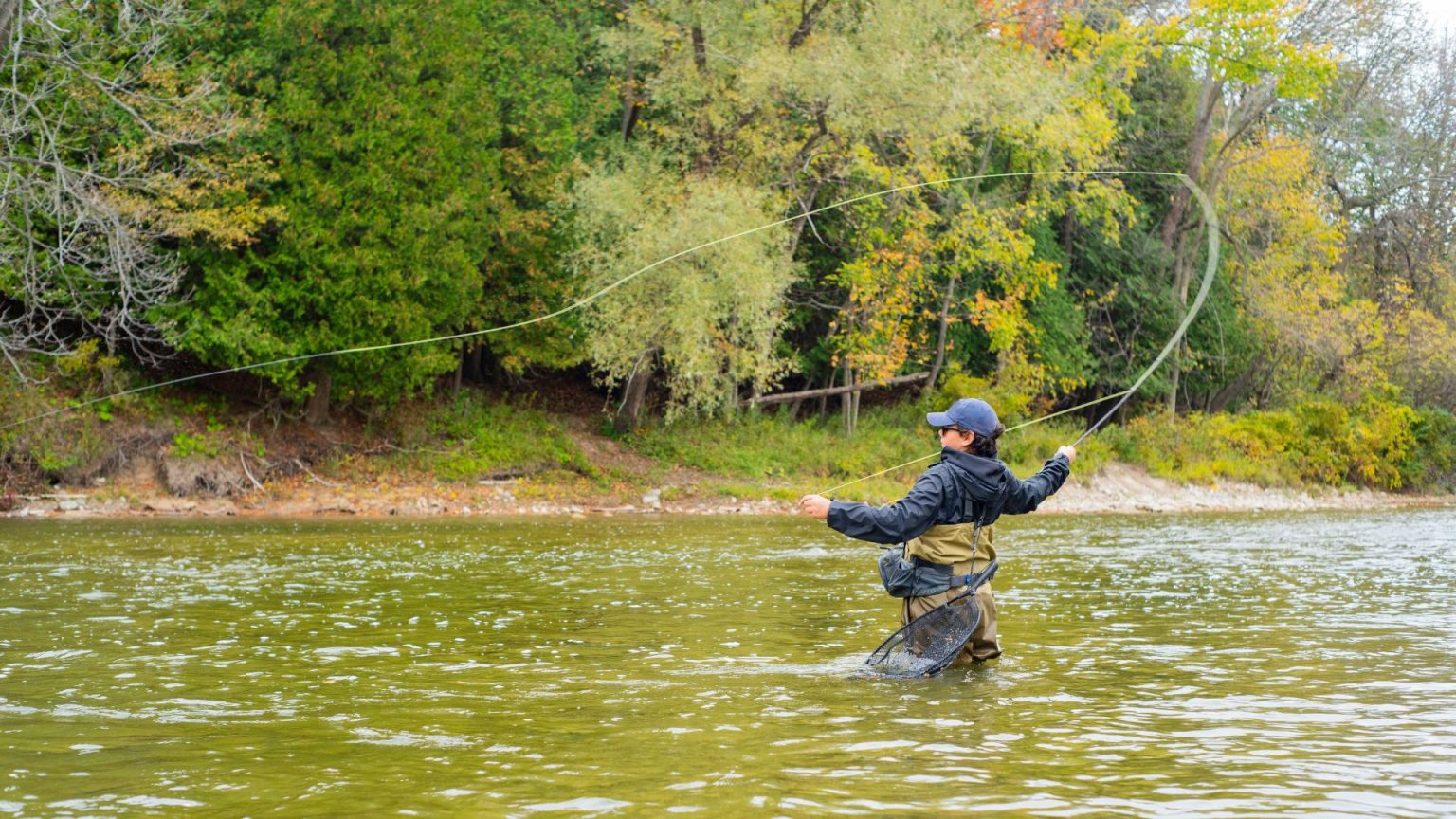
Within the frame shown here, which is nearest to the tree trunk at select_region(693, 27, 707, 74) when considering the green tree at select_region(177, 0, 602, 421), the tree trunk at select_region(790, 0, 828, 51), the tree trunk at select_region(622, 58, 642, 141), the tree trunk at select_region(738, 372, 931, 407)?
the tree trunk at select_region(622, 58, 642, 141)

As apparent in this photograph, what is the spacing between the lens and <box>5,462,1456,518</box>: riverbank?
2408 centimetres

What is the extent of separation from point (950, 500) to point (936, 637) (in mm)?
886

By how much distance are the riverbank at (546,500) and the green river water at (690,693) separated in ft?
24.1

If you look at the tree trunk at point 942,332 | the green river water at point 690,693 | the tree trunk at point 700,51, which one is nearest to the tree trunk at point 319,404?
the tree trunk at point 700,51

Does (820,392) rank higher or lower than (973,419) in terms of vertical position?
higher

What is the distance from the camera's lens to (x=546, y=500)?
27047mm

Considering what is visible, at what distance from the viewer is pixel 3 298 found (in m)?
25.6

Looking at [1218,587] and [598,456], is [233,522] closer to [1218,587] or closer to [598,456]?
[598,456]

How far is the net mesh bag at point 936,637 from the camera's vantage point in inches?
356

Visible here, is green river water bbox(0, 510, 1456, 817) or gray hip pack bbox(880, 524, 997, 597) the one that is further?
gray hip pack bbox(880, 524, 997, 597)

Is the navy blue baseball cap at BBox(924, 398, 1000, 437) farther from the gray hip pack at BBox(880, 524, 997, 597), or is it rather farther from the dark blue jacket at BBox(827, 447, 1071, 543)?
the gray hip pack at BBox(880, 524, 997, 597)

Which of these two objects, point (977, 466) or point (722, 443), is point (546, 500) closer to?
point (722, 443)

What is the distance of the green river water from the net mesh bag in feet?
0.59

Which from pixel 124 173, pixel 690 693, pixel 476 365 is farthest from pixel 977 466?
pixel 476 365
